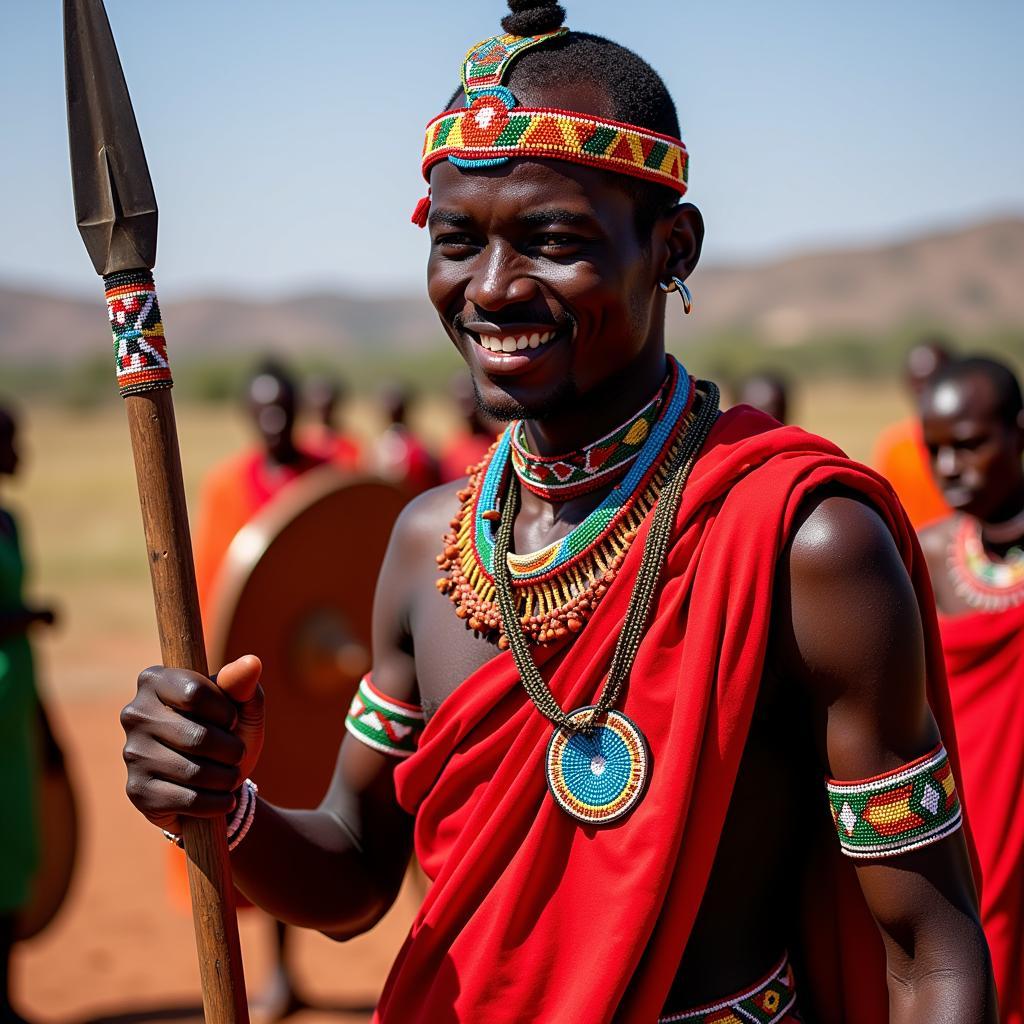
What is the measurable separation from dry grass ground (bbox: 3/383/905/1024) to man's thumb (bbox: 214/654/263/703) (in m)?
4.93

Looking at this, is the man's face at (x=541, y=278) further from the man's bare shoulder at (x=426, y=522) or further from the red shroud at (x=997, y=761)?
the red shroud at (x=997, y=761)

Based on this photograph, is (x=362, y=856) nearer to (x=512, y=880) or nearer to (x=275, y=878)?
(x=275, y=878)

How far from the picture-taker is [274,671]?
544 centimetres

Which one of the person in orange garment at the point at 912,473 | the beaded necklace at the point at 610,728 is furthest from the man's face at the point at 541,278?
the person in orange garment at the point at 912,473

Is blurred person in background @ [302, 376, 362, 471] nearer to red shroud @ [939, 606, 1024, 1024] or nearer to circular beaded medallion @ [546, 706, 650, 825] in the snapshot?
red shroud @ [939, 606, 1024, 1024]

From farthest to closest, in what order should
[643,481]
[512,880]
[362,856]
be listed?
[362,856] → [643,481] → [512,880]

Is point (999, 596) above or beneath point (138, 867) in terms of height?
above

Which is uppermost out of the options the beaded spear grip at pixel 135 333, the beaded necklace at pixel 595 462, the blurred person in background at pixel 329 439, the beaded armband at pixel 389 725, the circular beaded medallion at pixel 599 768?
the blurred person in background at pixel 329 439

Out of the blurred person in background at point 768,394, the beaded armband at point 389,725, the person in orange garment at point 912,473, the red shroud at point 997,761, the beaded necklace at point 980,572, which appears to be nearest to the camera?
the beaded armband at point 389,725

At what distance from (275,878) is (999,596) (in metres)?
2.70

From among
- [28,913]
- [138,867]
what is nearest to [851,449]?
[138,867]

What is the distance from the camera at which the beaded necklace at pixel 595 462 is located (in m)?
2.24

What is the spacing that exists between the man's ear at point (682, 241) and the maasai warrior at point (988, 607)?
2.20 meters

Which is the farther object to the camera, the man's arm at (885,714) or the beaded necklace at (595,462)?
the beaded necklace at (595,462)
